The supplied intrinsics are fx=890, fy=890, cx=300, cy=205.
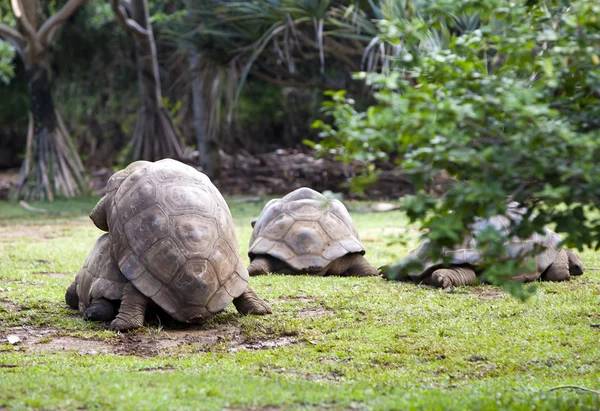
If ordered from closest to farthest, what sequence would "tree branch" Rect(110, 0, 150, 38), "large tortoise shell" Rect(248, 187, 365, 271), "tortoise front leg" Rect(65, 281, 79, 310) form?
1. "tortoise front leg" Rect(65, 281, 79, 310)
2. "large tortoise shell" Rect(248, 187, 365, 271)
3. "tree branch" Rect(110, 0, 150, 38)

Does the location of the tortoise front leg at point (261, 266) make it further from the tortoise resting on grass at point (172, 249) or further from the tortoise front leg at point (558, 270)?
the tortoise front leg at point (558, 270)

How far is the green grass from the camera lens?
3688mm

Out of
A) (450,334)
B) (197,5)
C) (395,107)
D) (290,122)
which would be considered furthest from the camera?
(290,122)

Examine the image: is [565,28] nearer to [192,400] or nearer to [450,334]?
[192,400]

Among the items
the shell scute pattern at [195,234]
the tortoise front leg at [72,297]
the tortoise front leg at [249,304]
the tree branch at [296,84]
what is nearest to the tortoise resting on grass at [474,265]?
the tortoise front leg at [249,304]

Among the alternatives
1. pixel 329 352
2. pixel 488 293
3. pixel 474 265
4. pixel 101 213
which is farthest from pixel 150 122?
pixel 329 352

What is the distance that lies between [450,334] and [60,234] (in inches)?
284

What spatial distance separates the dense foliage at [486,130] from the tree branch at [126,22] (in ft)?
41.1

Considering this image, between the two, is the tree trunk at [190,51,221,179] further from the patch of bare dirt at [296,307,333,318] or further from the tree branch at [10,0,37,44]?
the patch of bare dirt at [296,307,333,318]

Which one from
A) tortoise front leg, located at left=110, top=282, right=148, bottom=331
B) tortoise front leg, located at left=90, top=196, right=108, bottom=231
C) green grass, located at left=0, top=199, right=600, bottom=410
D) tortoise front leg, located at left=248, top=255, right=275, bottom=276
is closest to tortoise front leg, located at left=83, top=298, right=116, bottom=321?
green grass, located at left=0, top=199, right=600, bottom=410

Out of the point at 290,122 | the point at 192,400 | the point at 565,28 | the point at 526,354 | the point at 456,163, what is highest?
the point at 565,28

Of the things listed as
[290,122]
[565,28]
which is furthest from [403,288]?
[290,122]

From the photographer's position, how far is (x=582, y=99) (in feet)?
11.8

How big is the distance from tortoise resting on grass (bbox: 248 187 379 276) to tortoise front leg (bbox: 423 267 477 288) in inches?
35.6
